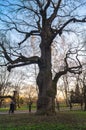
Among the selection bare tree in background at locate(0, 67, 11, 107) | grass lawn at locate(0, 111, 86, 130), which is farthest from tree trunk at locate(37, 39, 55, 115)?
bare tree in background at locate(0, 67, 11, 107)

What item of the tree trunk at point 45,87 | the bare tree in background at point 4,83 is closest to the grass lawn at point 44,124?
the tree trunk at point 45,87

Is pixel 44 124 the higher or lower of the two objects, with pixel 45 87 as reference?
lower

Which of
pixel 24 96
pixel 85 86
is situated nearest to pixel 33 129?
pixel 85 86

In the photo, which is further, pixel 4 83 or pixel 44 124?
pixel 4 83

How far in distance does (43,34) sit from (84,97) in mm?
24498

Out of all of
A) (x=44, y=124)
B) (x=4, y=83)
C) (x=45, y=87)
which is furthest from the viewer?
(x=4, y=83)

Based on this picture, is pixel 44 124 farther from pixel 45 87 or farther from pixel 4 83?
pixel 4 83

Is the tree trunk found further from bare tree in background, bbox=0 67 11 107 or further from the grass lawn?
bare tree in background, bbox=0 67 11 107

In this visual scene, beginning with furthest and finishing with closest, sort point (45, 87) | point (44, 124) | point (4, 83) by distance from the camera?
point (4, 83)
point (45, 87)
point (44, 124)

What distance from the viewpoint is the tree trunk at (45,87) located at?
29.3m

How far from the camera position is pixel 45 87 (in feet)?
97.9

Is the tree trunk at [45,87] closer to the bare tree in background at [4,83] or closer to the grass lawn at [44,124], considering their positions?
the grass lawn at [44,124]

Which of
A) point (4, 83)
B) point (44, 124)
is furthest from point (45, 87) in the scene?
point (4, 83)

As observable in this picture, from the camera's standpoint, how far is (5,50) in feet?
95.8
